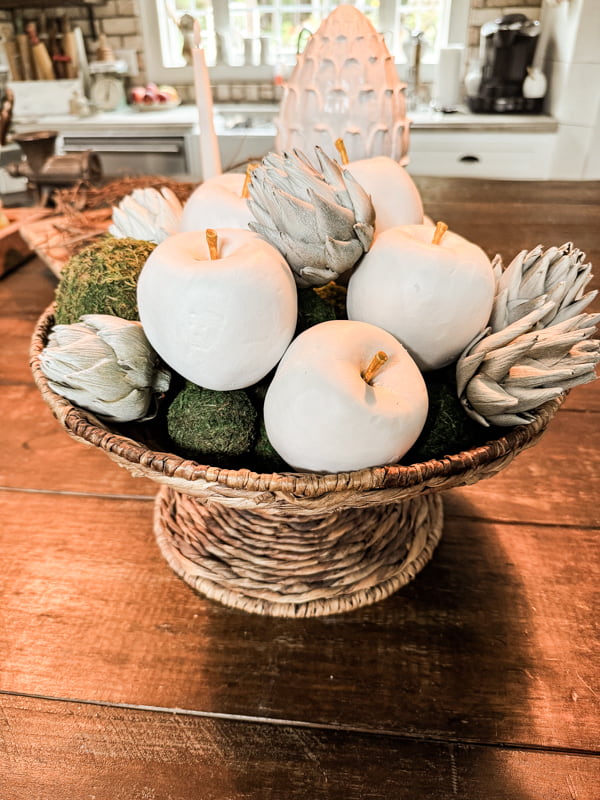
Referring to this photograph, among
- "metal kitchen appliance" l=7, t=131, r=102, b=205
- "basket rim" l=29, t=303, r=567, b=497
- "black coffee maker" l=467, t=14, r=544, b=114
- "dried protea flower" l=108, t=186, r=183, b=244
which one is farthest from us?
Result: "black coffee maker" l=467, t=14, r=544, b=114

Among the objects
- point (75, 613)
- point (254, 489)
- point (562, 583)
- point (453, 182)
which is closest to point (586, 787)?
point (562, 583)

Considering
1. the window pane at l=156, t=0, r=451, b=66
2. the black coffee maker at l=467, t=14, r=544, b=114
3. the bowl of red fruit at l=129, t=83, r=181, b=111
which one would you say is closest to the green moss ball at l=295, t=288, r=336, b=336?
the black coffee maker at l=467, t=14, r=544, b=114

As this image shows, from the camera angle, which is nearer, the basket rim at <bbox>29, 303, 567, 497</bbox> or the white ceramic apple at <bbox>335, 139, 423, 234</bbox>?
the basket rim at <bbox>29, 303, 567, 497</bbox>

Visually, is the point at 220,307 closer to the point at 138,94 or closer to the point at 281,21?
the point at 138,94

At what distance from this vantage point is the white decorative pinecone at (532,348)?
0.44 metres

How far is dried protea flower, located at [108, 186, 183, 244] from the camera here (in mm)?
604

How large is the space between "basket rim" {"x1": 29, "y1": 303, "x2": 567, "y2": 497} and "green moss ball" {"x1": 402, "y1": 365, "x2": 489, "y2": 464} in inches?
1.3

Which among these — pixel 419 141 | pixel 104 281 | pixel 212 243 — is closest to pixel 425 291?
pixel 212 243

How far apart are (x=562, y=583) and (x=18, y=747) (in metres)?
0.43

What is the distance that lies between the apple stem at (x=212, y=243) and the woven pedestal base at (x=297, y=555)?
8.1 inches

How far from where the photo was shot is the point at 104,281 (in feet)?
1.72

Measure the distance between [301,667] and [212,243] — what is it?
32cm

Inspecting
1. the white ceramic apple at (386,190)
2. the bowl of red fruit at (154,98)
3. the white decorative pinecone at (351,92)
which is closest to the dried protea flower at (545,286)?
the white ceramic apple at (386,190)

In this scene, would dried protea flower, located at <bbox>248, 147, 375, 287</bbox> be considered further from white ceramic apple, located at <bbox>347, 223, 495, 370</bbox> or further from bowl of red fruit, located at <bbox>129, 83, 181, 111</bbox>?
bowl of red fruit, located at <bbox>129, 83, 181, 111</bbox>
